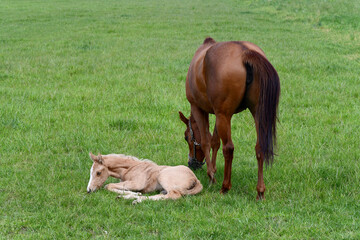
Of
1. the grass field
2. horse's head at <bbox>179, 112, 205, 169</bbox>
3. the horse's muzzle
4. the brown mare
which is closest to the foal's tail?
the brown mare

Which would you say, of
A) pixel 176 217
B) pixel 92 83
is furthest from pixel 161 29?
pixel 176 217

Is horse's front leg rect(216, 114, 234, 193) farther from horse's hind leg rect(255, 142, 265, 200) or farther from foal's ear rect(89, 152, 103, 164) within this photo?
foal's ear rect(89, 152, 103, 164)

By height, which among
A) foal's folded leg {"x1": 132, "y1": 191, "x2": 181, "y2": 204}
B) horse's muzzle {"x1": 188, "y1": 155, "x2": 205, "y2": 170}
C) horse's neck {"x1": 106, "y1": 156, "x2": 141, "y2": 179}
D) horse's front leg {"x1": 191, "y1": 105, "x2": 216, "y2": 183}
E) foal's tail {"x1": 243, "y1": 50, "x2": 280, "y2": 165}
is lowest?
horse's muzzle {"x1": 188, "y1": 155, "x2": 205, "y2": 170}

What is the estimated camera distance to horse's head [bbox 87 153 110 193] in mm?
6068

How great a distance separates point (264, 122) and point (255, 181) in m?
1.10

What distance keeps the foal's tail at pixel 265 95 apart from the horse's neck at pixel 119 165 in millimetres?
1844

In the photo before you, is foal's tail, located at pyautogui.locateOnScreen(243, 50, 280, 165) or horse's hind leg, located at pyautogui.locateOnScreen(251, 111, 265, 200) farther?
horse's hind leg, located at pyautogui.locateOnScreen(251, 111, 265, 200)

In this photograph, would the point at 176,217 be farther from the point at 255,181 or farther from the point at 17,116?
the point at 17,116

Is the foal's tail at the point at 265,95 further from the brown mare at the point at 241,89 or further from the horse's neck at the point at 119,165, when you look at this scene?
the horse's neck at the point at 119,165

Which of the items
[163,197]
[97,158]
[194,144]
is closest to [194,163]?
[194,144]

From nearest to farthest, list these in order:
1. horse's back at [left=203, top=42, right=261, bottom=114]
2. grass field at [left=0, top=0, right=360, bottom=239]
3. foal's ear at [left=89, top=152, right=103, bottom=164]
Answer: grass field at [left=0, top=0, right=360, bottom=239] → horse's back at [left=203, top=42, right=261, bottom=114] → foal's ear at [left=89, top=152, right=103, bottom=164]

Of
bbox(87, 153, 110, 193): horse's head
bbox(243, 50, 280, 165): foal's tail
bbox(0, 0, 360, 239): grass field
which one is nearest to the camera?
bbox(0, 0, 360, 239): grass field

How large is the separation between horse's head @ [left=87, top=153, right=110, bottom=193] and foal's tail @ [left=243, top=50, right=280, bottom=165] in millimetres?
2005

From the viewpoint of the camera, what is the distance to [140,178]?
20.7ft
